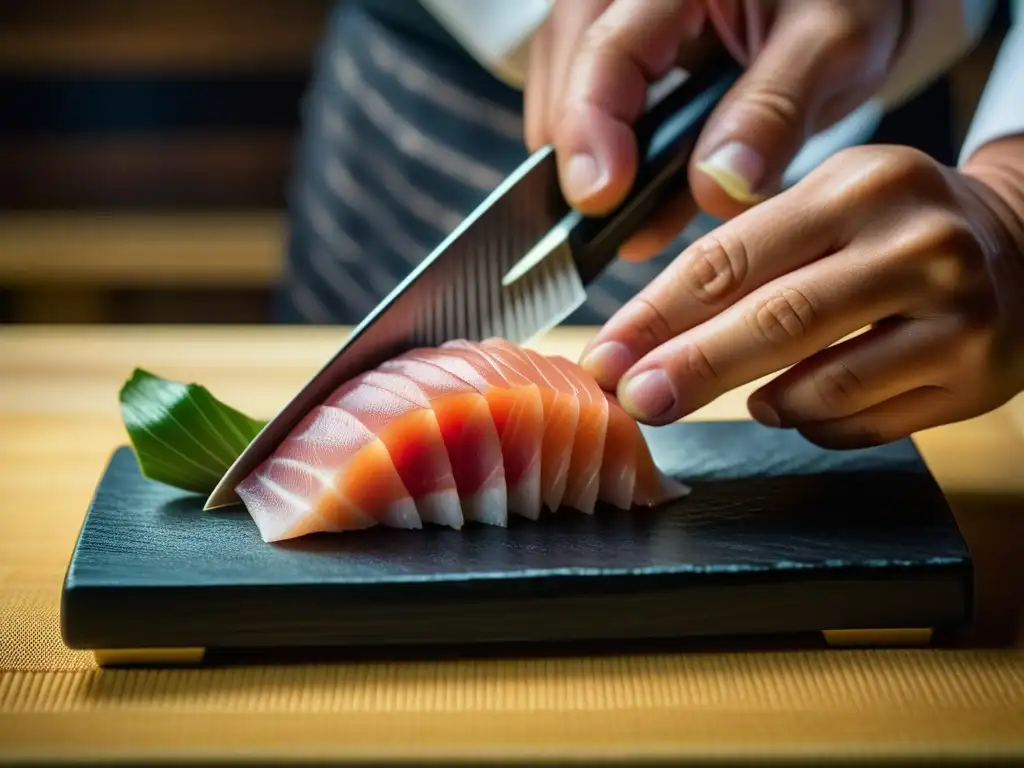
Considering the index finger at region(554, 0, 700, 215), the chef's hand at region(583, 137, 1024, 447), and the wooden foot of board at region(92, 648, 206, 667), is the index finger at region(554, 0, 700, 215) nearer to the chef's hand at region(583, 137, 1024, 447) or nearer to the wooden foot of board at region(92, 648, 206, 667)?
the chef's hand at region(583, 137, 1024, 447)

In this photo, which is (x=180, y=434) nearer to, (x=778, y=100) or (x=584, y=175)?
(x=584, y=175)

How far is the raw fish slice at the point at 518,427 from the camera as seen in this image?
143cm

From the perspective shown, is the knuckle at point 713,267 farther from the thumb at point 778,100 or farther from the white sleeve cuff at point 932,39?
the white sleeve cuff at point 932,39

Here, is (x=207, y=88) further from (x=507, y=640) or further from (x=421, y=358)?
(x=507, y=640)

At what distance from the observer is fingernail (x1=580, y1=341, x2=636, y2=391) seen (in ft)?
4.83

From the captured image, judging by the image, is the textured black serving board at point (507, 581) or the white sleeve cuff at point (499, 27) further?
the white sleeve cuff at point (499, 27)

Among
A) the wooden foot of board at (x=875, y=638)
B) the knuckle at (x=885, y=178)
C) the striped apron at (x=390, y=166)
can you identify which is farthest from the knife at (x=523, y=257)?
the striped apron at (x=390, y=166)

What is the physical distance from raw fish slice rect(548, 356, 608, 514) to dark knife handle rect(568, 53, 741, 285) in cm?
21

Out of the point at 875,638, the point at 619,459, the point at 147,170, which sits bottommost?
the point at 147,170

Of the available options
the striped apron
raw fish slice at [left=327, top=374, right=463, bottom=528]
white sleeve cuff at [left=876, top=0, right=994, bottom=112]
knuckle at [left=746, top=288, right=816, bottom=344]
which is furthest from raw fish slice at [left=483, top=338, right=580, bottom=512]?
the striped apron

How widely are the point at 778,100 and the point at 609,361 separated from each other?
0.41 meters

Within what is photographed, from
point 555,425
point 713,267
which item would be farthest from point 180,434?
point 713,267

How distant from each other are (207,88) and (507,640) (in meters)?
3.59

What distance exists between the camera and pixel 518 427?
4.69ft
